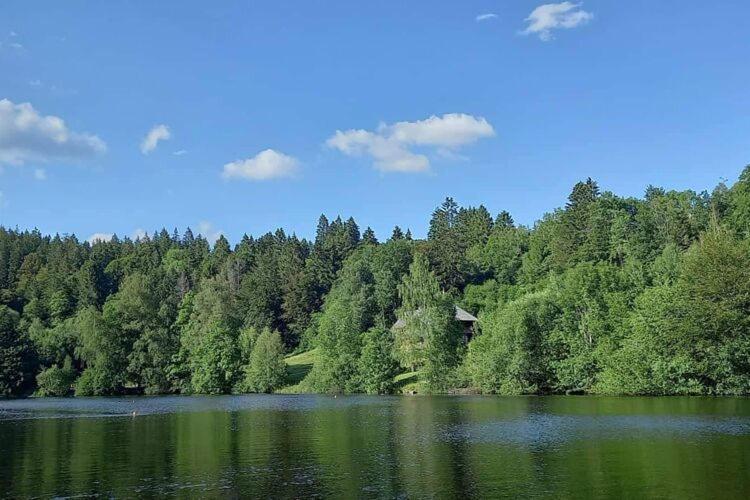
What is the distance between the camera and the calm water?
27031mm

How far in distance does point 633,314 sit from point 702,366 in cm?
1151

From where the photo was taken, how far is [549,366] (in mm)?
91750

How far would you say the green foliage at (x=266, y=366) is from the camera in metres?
122

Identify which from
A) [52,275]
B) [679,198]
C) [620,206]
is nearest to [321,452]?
[620,206]

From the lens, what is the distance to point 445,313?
105250mm

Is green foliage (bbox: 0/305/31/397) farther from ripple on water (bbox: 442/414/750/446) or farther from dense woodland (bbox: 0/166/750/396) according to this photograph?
ripple on water (bbox: 442/414/750/446)

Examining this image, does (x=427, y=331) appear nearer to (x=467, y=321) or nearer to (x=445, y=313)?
(x=445, y=313)

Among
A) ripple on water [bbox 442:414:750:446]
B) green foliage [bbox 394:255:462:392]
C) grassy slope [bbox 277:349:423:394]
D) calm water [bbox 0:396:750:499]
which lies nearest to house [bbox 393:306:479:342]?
green foliage [bbox 394:255:462:392]

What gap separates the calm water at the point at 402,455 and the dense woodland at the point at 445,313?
2058cm

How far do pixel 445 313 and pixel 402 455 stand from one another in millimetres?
69862

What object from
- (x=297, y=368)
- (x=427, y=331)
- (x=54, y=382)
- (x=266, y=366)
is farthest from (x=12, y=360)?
(x=427, y=331)

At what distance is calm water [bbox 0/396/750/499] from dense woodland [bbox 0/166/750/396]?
2058cm

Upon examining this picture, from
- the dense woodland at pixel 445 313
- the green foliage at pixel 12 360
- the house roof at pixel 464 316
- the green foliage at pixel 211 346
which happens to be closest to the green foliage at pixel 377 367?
the dense woodland at pixel 445 313

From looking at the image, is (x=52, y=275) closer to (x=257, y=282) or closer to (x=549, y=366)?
(x=257, y=282)
